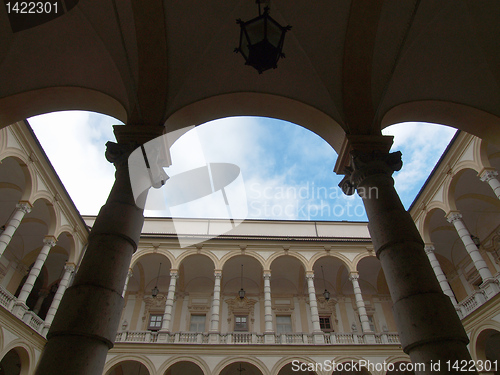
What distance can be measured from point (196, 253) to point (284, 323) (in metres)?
5.94

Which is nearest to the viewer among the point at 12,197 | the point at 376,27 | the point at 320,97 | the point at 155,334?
the point at 376,27

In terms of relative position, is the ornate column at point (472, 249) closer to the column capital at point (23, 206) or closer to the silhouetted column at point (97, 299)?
the silhouetted column at point (97, 299)

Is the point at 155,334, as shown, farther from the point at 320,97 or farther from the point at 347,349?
the point at 320,97

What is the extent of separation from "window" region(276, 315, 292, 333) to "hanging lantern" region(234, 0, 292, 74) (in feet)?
55.4

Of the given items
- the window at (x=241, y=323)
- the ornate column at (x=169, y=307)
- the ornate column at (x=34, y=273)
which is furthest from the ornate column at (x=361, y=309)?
Answer: the ornate column at (x=34, y=273)

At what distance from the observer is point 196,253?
17.8m

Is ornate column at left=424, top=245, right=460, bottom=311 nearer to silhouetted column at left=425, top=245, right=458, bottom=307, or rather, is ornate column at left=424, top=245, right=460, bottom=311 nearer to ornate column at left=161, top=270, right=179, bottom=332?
silhouetted column at left=425, top=245, right=458, bottom=307

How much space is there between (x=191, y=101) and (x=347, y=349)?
13.6 meters

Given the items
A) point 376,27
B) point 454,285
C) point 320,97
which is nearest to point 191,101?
point 320,97

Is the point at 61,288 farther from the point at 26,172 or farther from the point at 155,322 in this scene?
the point at 26,172

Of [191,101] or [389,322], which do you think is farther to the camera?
[389,322]

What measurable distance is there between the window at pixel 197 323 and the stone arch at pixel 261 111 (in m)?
15.2

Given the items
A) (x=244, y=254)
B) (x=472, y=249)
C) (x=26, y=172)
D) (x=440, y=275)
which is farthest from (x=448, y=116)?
(x=244, y=254)

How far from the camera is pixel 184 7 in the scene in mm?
4977
